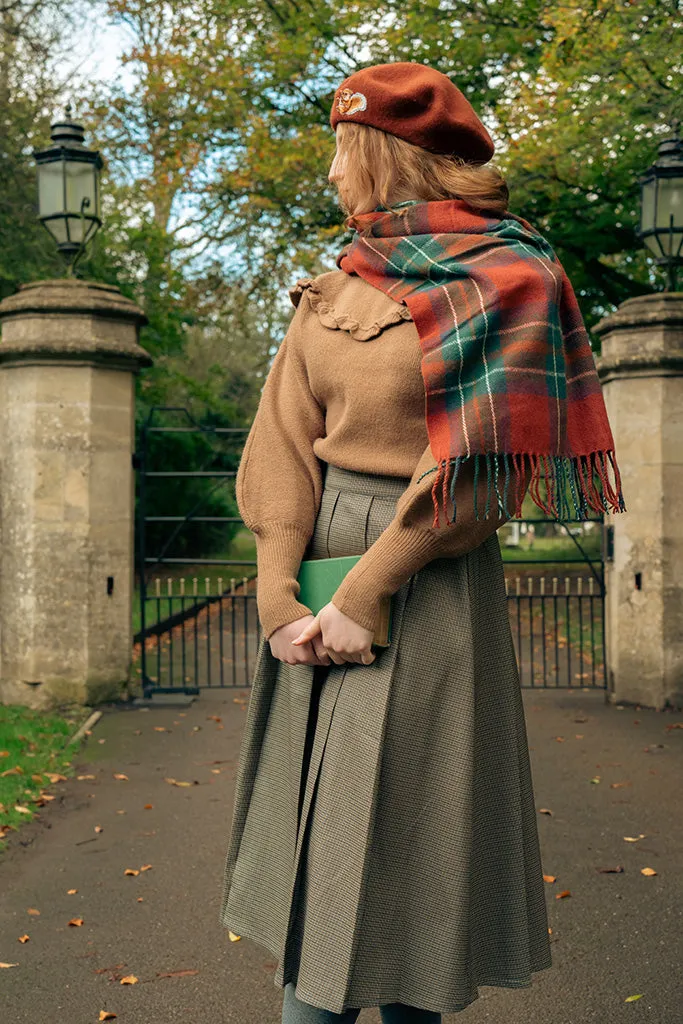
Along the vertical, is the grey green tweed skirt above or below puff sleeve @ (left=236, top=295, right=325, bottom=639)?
below

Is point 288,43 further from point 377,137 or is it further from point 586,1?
point 377,137

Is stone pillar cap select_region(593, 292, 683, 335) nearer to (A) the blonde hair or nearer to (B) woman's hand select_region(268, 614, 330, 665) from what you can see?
(A) the blonde hair

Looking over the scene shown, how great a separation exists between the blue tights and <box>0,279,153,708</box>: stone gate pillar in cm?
547

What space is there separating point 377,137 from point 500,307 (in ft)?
1.48

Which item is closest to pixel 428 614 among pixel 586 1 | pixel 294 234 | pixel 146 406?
pixel 586 1

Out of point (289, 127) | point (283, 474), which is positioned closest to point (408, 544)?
point (283, 474)

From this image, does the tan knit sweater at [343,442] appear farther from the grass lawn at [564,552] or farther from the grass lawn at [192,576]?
the grass lawn at [192,576]

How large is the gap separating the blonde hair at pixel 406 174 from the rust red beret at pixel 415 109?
0.7 inches

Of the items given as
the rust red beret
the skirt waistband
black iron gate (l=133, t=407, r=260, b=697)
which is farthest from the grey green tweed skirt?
black iron gate (l=133, t=407, r=260, b=697)

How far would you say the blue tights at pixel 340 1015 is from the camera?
79.0 inches

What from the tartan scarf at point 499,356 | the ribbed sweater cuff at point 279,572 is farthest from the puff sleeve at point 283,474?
the tartan scarf at point 499,356

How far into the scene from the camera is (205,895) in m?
4.08

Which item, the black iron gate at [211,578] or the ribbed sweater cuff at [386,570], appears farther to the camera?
the black iron gate at [211,578]

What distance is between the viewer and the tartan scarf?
1.90 m
